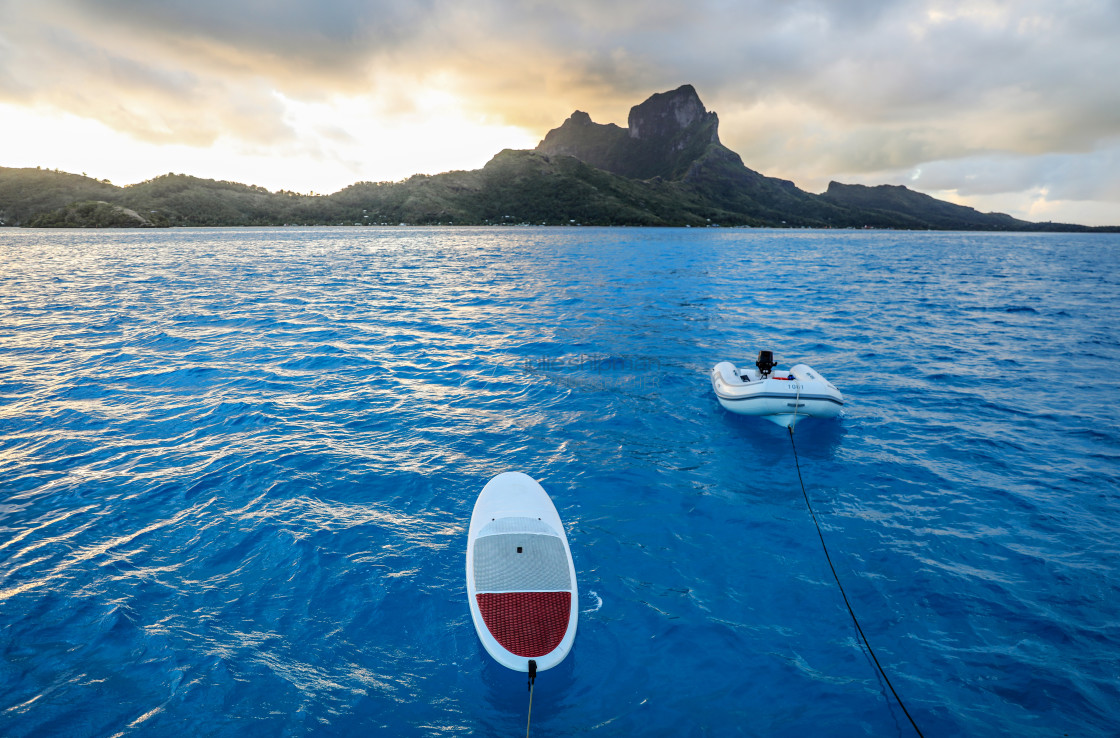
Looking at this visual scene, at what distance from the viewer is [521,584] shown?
6395 millimetres

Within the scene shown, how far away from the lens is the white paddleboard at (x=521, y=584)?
5.77m

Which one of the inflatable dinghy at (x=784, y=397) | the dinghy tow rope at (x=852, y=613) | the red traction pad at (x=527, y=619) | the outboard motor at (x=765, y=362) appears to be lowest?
the dinghy tow rope at (x=852, y=613)

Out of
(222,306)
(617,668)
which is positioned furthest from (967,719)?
(222,306)

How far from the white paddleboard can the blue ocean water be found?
0.53 meters

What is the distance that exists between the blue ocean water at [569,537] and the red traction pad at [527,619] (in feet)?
1.72

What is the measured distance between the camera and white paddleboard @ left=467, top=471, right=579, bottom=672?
577 cm

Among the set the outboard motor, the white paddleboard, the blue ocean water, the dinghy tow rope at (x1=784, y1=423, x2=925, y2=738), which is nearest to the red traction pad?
the white paddleboard

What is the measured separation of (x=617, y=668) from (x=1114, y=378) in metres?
22.2

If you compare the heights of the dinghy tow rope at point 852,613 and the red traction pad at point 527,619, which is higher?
the red traction pad at point 527,619

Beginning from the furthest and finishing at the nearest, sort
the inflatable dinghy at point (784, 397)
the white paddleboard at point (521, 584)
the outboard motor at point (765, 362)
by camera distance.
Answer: the outboard motor at point (765, 362) < the inflatable dinghy at point (784, 397) < the white paddleboard at point (521, 584)

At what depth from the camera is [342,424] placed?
→ 12.6 metres

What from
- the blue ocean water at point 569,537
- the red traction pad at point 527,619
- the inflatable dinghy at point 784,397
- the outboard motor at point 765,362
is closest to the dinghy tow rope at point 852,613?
the blue ocean water at point 569,537

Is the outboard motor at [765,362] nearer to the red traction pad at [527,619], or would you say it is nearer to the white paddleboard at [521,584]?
the white paddleboard at [521,584]

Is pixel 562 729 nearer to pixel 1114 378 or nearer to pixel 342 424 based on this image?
pixel 342 424
